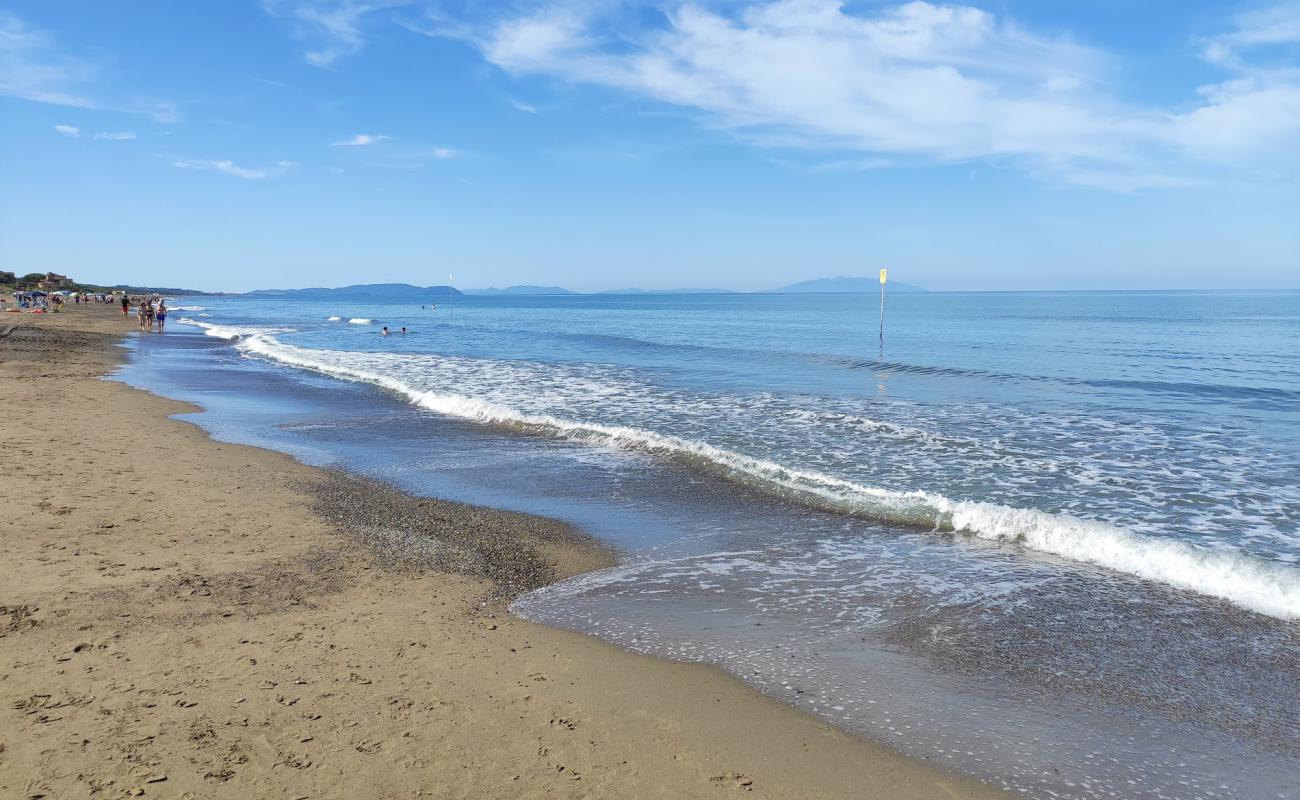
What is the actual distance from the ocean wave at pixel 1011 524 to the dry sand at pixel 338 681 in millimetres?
3798

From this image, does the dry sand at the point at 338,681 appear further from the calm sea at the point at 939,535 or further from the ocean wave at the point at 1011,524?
the ocean wave at the point at 1011,524

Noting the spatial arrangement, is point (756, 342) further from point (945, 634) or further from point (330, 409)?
point (945, 634)

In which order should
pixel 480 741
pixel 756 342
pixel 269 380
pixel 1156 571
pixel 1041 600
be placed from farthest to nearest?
1. pixel 756 342
2. pixel 269 380
3. pixel 1156 571
4. pixel 1041 600
5. pixel 480 741

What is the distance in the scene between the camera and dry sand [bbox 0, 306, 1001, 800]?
395 centimetres

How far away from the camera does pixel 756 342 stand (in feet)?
146

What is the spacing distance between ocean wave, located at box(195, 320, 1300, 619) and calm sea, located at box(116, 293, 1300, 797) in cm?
3

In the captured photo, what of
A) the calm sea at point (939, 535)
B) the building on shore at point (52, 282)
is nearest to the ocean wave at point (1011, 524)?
the calm sea at point (939, 535)

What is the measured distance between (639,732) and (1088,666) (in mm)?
3390

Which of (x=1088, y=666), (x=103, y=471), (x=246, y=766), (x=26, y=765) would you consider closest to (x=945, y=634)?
(x=1088, y=666)

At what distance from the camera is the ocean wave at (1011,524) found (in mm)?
7031

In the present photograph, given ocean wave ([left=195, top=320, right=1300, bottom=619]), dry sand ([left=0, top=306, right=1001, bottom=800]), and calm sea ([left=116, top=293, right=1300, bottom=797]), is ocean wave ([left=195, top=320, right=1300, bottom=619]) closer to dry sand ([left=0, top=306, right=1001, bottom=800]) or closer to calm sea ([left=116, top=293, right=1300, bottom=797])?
calm sea ([left=116, top=293, right=1300, bottom=797])

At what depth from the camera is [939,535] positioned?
8781mm

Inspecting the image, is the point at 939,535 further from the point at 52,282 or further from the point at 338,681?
the point at 52,282

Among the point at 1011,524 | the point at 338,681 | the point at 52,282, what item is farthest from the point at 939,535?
the point at 52,282
